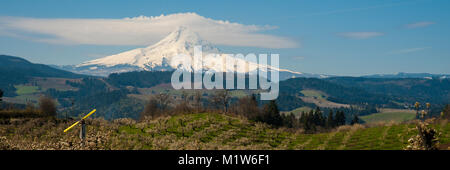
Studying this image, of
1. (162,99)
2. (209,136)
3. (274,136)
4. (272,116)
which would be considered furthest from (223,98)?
(209,136)

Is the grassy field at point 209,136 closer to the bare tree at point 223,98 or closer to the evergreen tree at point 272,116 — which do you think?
the bare tree at point 223,98

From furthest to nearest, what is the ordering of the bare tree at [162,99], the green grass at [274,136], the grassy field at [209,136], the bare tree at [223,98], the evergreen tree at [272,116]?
the bare tree at [162,99]
the evergreen tree at [272,116]
the bare tree at [223,98]
the green grass at [274,136]
the grassy field at [209,136]

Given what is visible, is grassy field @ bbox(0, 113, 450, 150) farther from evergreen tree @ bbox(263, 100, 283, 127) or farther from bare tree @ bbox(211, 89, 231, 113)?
evergreen tree @ bbox(263, 100, 283, 127)

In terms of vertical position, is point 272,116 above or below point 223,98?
below

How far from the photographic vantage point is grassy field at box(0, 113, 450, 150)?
24.4m

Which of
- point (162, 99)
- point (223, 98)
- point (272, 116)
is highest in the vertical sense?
point (223, 98)

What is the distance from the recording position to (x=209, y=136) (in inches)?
1362

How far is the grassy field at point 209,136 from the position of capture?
2441 cm

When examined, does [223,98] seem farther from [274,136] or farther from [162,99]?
[274,136]

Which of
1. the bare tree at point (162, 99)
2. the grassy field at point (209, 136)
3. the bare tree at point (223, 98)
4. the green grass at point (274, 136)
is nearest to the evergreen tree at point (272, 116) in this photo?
the bare tree at point (223, 98)

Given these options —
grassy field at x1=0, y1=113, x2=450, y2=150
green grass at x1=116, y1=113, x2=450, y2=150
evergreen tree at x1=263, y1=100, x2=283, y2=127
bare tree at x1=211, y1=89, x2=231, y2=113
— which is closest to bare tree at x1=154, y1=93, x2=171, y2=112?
bare tree at x1=211, y1=89, x2=231, y2=113
